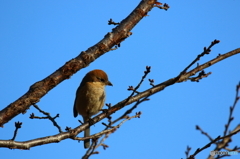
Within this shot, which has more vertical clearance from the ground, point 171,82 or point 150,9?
point 150,9

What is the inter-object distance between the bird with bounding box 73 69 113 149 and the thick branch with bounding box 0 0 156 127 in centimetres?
189

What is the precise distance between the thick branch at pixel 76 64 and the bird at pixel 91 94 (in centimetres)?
189

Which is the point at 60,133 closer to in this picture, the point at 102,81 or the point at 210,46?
the point at 210,46

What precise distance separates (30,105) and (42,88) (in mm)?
227

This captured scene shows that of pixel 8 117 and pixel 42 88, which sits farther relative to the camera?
pixel 42 88

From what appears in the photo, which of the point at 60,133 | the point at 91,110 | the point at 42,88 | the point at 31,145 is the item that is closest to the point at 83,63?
the point at 42,88

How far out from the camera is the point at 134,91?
3787 millimetres

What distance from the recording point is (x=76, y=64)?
13.0ft

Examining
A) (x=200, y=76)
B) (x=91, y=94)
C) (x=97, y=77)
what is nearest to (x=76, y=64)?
(x=200, y=76)

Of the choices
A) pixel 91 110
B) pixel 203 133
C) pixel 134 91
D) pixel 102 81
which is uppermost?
pixel 102 81

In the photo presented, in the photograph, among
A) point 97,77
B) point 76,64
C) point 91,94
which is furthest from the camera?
point 97,77

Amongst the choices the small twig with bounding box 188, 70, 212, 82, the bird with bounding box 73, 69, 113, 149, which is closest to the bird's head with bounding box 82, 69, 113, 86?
the bird with bounding box 73, 69, 113, 149

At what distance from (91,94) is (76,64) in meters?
2.02

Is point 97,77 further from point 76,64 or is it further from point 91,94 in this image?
point 76,64
